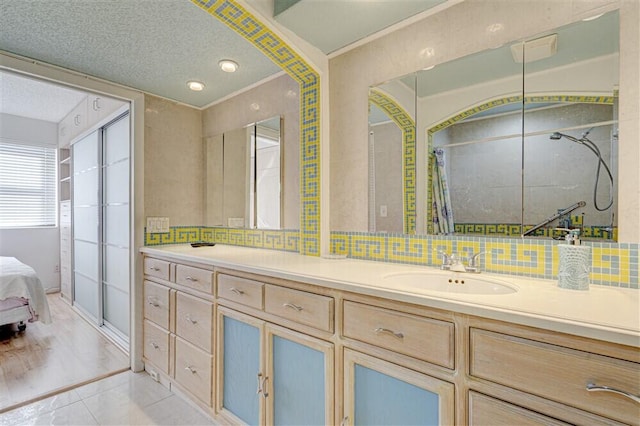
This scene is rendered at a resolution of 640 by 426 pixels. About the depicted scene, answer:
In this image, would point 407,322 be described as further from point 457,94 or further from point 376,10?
point 376,10

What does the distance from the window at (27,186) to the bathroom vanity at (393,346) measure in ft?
13.6

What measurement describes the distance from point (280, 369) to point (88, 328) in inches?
117

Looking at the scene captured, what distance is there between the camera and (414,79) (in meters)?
1.65

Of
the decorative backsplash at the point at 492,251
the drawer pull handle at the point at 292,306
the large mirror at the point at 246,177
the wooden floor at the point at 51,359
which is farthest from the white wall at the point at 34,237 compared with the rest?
the drawer pull handle at the point at 292,306

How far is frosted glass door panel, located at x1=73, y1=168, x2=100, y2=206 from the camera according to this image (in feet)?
11.1

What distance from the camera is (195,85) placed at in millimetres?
2461

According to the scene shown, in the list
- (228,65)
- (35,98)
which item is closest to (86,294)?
(35,98)

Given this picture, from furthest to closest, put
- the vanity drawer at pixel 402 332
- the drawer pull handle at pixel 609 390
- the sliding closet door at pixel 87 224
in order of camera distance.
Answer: the sliding closet door at pixel 87 224, the vanity drawer at pixel 402 332, the drawer pull handle at pixel 609 390

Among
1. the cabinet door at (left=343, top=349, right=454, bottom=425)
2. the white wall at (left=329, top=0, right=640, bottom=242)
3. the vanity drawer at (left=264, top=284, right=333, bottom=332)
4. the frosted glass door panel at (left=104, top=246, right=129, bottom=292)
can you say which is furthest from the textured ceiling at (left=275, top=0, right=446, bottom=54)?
the frosted glass door panel at (left=104, top=246, right=129, bottom=292)

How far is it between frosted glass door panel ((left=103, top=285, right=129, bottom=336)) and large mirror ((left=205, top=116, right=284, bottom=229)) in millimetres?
1081

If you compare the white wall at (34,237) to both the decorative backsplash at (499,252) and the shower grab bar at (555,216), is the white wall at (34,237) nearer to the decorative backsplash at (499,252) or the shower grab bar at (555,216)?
→ the decorative backsplash at (499,252)

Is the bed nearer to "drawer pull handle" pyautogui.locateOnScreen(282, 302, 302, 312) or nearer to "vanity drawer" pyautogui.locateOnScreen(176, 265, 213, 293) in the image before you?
"vanity drawer" pyautogui.locateOnScreen(176, 265, 213, 293)

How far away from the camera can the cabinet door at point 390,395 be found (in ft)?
3.28

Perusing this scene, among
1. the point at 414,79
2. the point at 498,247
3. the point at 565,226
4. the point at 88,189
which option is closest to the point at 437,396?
the point at 498,247
